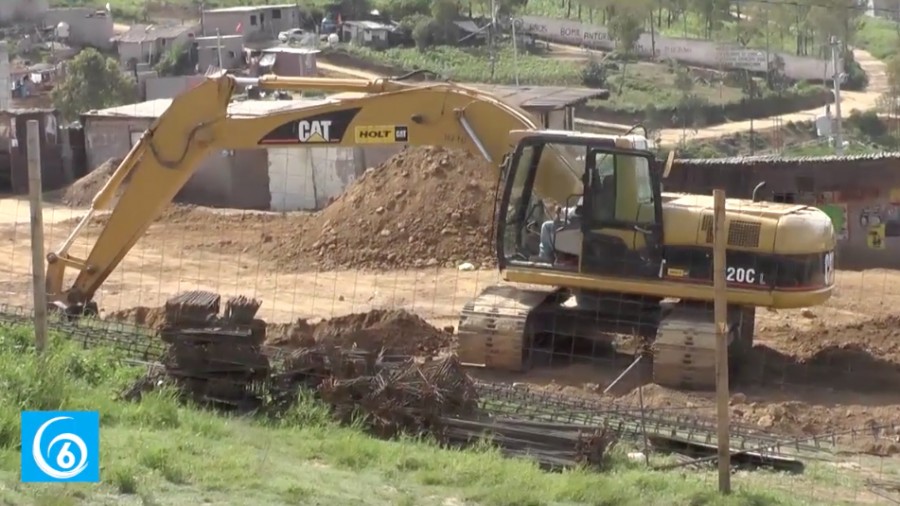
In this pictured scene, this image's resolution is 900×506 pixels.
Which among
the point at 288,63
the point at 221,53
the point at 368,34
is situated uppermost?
the point at 288,63

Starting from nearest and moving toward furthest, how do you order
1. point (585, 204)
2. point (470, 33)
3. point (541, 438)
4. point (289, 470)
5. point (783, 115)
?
point (289, 470)
point (541, 438)
point (585, 204)
point (783, 115)
point (470, 33)

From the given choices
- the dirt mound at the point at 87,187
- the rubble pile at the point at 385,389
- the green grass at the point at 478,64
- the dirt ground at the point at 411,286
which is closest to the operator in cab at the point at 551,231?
the dirt ground at the point at 411,286

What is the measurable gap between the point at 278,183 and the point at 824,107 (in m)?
30.2

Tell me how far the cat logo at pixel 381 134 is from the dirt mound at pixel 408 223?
270 inches

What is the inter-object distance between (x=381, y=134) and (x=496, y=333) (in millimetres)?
2393

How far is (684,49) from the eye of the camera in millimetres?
59750

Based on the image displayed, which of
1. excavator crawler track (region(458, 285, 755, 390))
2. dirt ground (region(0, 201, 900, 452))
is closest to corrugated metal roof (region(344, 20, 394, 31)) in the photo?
dirt ground (region(0, 201, 900, 452))

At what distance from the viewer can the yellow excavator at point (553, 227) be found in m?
14.2

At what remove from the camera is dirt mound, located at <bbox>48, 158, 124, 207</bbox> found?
97.0 feet

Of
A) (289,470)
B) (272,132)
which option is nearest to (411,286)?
(272,132)

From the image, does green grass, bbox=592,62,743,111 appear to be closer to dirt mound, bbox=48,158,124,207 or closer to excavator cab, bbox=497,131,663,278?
dirt mound, bbox=48,158,124,207

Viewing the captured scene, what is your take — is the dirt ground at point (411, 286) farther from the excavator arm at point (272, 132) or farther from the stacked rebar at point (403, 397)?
the stacked rebar at point (403, 397)

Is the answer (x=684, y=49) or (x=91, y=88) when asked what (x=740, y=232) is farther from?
(x=684, y=49)

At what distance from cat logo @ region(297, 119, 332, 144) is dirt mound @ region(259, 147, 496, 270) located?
6955 millimetres
